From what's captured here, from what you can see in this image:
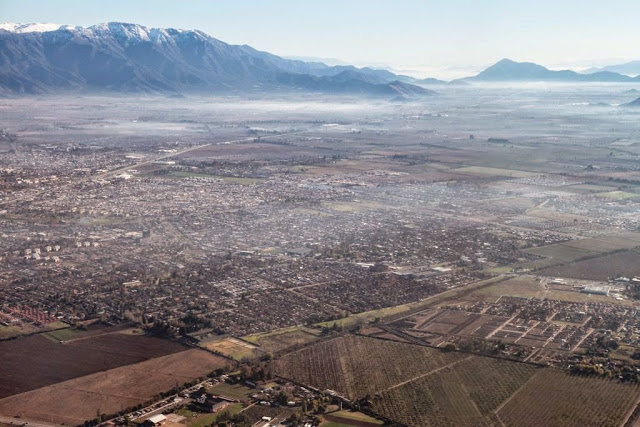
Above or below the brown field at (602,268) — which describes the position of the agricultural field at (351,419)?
below

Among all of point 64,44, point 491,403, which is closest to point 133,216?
point 491,403

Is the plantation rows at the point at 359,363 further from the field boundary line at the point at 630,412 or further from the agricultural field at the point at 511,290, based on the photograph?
the agricultural field at the point at 511,290

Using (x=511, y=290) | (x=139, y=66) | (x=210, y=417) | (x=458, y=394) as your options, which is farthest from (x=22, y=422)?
(x=139, y=66)

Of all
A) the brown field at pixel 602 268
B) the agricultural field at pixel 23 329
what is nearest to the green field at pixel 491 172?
the brown field at pixel 602 268

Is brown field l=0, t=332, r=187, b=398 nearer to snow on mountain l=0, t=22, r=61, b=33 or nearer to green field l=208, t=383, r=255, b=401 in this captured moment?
green field l=208, t=383, r=255, b=401

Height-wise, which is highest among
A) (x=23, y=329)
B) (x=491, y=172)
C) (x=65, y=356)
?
(x=491, y=172)

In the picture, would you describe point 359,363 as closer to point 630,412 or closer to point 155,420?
point 155,420

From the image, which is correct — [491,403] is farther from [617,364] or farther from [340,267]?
[340,267]
